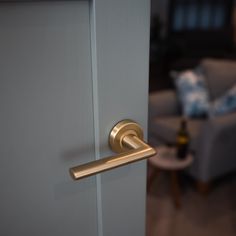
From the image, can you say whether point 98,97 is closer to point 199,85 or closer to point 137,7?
point 137,7

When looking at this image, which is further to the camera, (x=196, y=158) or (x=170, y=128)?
(x=170, y=128)

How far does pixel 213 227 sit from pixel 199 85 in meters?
1.16

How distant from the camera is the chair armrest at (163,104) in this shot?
248 centimetres

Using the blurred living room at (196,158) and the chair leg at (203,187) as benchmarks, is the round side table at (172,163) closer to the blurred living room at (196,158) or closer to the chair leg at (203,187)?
the blurred living room at (196,158)

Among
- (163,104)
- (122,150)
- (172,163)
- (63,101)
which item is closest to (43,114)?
(63,101)

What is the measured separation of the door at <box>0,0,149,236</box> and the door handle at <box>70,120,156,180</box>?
0.01m

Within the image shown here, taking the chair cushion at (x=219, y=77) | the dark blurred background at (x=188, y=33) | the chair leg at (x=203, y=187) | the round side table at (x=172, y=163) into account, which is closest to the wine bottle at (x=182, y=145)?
the round side table at (x=172, y=163)

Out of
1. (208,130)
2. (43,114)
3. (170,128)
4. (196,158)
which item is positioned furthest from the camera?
(170,128)

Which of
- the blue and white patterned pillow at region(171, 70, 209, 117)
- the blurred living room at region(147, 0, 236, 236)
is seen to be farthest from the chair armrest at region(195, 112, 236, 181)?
the blue and white patterned pillow at region(171, 70, 209, 117)

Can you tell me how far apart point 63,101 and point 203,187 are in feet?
6.14

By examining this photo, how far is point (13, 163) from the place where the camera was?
439mm

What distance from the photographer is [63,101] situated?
446 mm

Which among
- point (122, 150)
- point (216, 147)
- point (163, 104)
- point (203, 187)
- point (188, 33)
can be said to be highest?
point (122, 150)

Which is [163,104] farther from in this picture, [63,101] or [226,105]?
[63,101]
